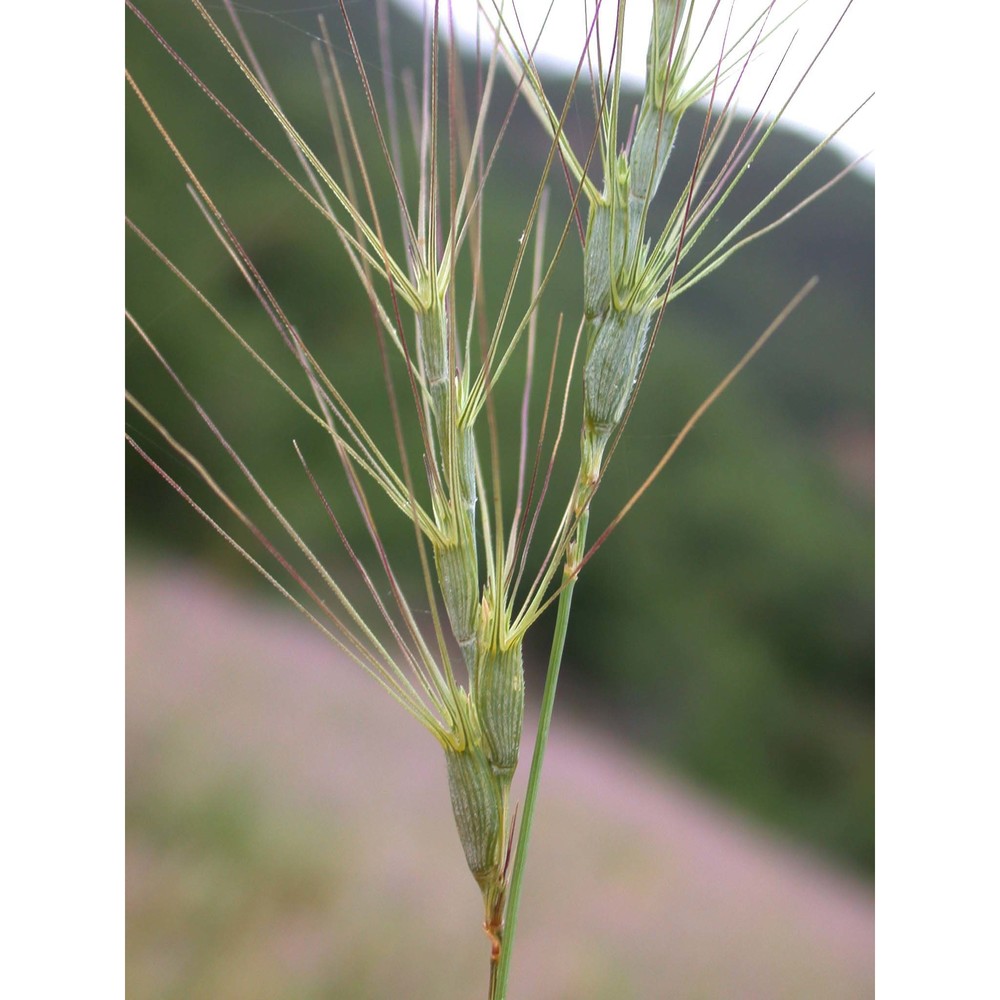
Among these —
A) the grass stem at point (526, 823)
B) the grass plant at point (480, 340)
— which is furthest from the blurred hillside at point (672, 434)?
the grass stem at point (526, 823)

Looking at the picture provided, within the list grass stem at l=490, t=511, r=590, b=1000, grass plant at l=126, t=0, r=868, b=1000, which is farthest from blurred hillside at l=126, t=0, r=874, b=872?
grass stem at l=490, t=511, r=590, b=1000

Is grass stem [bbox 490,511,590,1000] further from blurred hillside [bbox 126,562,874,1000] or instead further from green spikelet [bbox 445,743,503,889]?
blurred hillside [bbox 126,562,874,1000]

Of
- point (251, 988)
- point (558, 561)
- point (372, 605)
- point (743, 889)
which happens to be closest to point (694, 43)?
point (558, 561)

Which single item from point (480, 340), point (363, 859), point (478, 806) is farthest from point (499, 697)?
point (363, 859)

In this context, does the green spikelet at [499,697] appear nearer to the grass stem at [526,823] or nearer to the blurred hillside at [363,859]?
the grass stem at [526,823]
